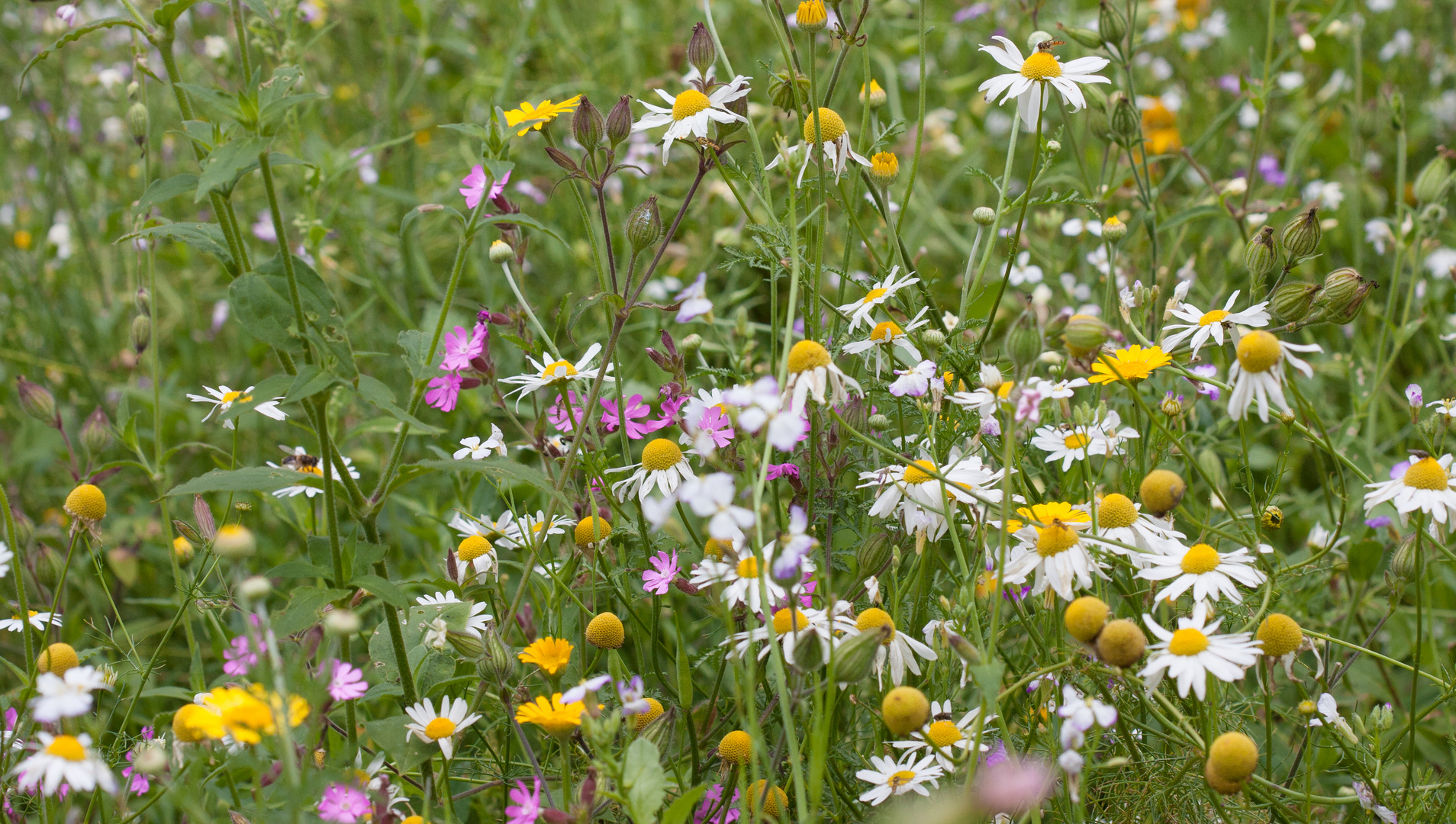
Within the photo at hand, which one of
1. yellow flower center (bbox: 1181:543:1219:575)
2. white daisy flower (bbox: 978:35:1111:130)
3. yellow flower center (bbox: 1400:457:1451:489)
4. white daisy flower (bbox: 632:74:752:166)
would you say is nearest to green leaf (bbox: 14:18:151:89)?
white daisy flower (bbox: 632:74:752:166)

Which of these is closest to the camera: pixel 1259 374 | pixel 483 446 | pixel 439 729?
pixel 1259 374

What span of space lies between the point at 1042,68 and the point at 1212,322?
1.07 ft

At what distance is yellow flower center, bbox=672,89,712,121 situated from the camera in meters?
1.17

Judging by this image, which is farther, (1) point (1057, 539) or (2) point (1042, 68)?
(2) point (1042, 68)

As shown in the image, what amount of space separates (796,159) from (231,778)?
789mm

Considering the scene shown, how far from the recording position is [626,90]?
2.75 meters

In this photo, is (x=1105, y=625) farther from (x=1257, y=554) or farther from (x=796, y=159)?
(x=796, y=159)

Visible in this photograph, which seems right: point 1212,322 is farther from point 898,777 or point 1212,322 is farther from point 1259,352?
point 898,777

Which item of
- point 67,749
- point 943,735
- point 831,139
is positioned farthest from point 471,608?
point 831,139

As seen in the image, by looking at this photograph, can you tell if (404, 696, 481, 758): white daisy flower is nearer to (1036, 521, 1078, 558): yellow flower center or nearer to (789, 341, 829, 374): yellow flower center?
(789, 341, 829, 374): yellow flower center

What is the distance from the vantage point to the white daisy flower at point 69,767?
32.0 inches

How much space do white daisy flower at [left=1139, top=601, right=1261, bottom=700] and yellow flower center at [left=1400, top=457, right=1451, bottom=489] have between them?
0.29 m

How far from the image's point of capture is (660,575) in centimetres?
114

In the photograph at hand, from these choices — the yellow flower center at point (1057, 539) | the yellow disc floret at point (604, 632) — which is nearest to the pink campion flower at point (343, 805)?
the yellow disc floret at point (604, 632)
